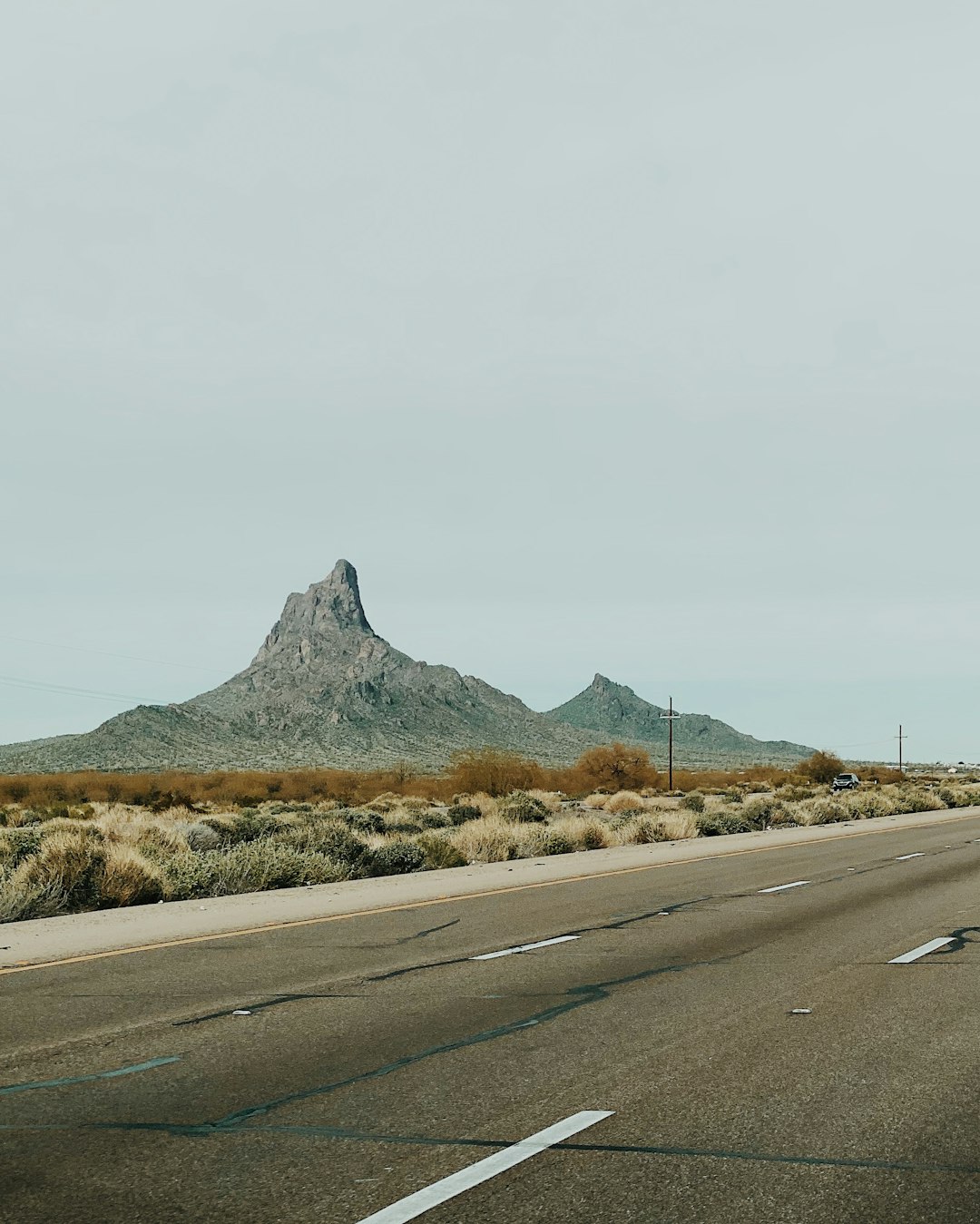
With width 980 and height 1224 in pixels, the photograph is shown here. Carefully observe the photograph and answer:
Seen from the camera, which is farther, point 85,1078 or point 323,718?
point 323,718

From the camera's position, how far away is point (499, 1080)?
7.20m

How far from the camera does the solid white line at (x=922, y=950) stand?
39.0 ft

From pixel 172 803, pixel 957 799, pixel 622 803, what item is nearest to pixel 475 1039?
pixel 622 803

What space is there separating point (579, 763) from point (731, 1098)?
3606 inches

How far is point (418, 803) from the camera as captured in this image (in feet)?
193

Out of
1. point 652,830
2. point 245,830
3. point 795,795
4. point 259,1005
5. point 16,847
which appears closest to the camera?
point 259,1005

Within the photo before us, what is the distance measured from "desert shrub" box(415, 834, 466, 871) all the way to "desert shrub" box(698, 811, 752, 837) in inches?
556

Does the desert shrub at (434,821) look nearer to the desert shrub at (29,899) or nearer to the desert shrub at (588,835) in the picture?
the desert shrub at (588,835)

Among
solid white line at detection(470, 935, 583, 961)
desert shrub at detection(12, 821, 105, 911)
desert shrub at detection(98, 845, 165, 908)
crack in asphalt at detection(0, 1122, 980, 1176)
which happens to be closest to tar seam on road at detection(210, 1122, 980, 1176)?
crack in asphalt at detection(0, 1122, 980, 1176)

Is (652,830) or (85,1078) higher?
(652,830)

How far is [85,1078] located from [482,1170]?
9.74 ft

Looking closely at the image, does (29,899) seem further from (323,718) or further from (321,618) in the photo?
(321,618)

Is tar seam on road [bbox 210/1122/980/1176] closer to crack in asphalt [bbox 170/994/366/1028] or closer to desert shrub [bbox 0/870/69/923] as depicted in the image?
crack in asphalt [bbox 170/994/366/1028]

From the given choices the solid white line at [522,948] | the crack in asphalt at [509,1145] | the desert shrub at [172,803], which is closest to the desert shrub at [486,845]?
the solid white line at [522,948]
